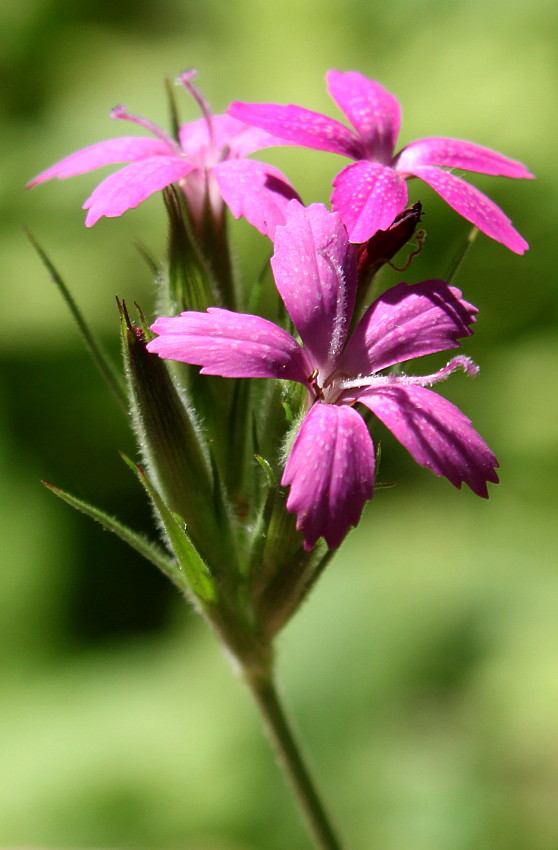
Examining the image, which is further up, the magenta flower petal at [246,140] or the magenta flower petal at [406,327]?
the magenta flower petal at [246,140]

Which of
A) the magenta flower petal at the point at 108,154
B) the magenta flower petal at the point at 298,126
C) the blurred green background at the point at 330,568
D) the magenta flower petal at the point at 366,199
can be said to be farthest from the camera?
the blurred green background at the point at 330,568

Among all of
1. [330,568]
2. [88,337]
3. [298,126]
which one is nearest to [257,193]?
[298,126]

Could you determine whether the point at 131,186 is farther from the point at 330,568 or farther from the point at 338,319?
the point at 330,568

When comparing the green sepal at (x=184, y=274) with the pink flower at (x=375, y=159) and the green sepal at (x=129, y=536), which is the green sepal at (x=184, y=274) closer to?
the pink flower at (x=375, y=159)

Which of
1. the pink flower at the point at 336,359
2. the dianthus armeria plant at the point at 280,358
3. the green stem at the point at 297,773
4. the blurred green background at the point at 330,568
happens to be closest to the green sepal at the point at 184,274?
the dianthus armeria plant at the point at 280,358

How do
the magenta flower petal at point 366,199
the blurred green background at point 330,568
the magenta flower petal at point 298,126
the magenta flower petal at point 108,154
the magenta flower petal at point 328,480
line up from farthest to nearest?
the blurred green background at point 330,568
the magenta flower petal at point 108,154
the magenta flower petal at point 298,126
the magenta flower petal at point 366,199
the magenta flower petal at point 328,480

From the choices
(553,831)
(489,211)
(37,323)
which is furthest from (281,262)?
(37,323)

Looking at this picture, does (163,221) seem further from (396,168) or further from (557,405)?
(396,168)
